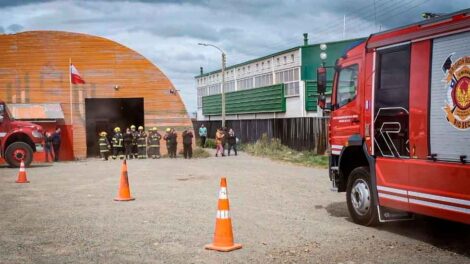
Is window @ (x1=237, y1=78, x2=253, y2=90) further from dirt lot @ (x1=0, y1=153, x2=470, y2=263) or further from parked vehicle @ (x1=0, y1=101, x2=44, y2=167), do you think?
dirt lot @ (x1=0, y1=153, x2=470, y2=263)

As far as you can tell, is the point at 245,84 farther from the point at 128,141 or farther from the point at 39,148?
the point at 39,148

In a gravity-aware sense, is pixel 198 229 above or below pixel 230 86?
below

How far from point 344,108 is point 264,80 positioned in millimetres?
35520

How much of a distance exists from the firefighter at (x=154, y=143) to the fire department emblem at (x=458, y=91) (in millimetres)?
24665

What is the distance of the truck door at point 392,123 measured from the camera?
8188 millimetres

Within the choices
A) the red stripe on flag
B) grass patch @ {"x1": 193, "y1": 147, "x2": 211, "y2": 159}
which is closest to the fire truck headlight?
the red stripe on flag

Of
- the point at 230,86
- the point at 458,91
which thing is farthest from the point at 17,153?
the point at 230,86

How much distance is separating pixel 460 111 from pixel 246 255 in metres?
3.29

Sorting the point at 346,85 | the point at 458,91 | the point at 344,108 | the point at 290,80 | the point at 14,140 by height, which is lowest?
the point at 14,140

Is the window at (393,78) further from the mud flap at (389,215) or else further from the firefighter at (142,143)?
the firefighter at (142,143)

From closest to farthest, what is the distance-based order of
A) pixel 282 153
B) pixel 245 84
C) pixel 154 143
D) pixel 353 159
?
pixel 353 159 → pixel 282 153 → pixel 154 143 → pixel 245 84

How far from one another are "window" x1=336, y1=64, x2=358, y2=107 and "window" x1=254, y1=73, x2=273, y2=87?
1326 inches

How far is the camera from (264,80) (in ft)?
149

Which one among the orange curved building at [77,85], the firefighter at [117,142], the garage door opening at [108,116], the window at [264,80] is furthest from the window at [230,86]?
the firefighter at [117,142]
